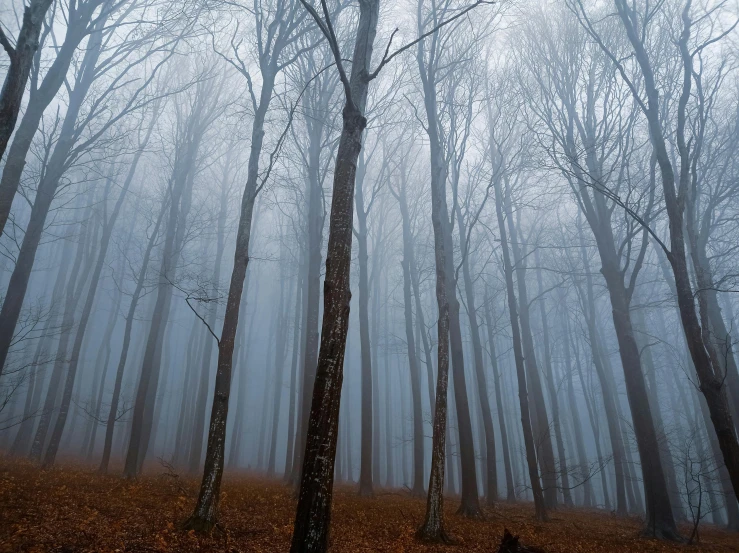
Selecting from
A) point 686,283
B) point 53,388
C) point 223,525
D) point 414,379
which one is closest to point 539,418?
point 414,379

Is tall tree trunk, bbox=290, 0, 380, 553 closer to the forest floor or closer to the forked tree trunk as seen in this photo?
the forked tree trunk

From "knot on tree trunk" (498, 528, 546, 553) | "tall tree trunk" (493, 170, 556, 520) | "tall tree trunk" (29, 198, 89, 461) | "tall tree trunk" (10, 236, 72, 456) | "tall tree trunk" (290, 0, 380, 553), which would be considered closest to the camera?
"tall tree trunk" (290, 0, 380, 553)

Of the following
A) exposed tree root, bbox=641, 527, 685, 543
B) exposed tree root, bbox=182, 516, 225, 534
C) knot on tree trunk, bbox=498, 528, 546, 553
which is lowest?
exposed tree root, bbox=641, 527, 685, 543

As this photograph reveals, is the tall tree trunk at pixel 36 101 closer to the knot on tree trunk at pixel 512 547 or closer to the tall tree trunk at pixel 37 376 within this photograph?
the tall tree trunk at pixel 37 376

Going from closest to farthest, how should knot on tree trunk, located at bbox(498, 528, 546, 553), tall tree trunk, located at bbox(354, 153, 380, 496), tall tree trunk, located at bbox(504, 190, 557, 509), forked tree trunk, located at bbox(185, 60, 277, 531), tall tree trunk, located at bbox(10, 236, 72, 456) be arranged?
knot on tree trunk, located at bbox(498, 528, 546, 553) → forked tree trunk, located at bbox(185, 60, 277, 531) → tall tree trunk, located at bbox(354, 153, 380, 496) → tall tree trunk, located at bbox(504, 190, 557, 509) → tall tree trunk, located at bbox(10, 236, 72, 456)

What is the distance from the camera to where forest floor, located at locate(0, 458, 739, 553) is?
4316 mm

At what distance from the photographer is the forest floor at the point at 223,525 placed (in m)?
4.32

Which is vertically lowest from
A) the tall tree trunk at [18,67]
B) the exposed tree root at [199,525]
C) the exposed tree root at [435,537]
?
the exposed tree root at [435,537]

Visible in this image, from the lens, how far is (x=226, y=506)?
7.06 m

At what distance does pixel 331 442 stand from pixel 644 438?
832cm

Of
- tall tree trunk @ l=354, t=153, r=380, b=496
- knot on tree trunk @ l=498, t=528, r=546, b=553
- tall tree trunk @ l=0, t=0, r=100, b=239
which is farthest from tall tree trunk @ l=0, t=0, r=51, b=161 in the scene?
tall tree trunk @ l=354, t=153, r=380, b=496

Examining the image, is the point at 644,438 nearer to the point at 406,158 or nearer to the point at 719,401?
the point at 719,401

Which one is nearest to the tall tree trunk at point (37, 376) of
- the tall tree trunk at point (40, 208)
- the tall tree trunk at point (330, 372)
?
the tall tree trunk at point (40, 208)

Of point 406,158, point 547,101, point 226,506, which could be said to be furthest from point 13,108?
point 406,158
